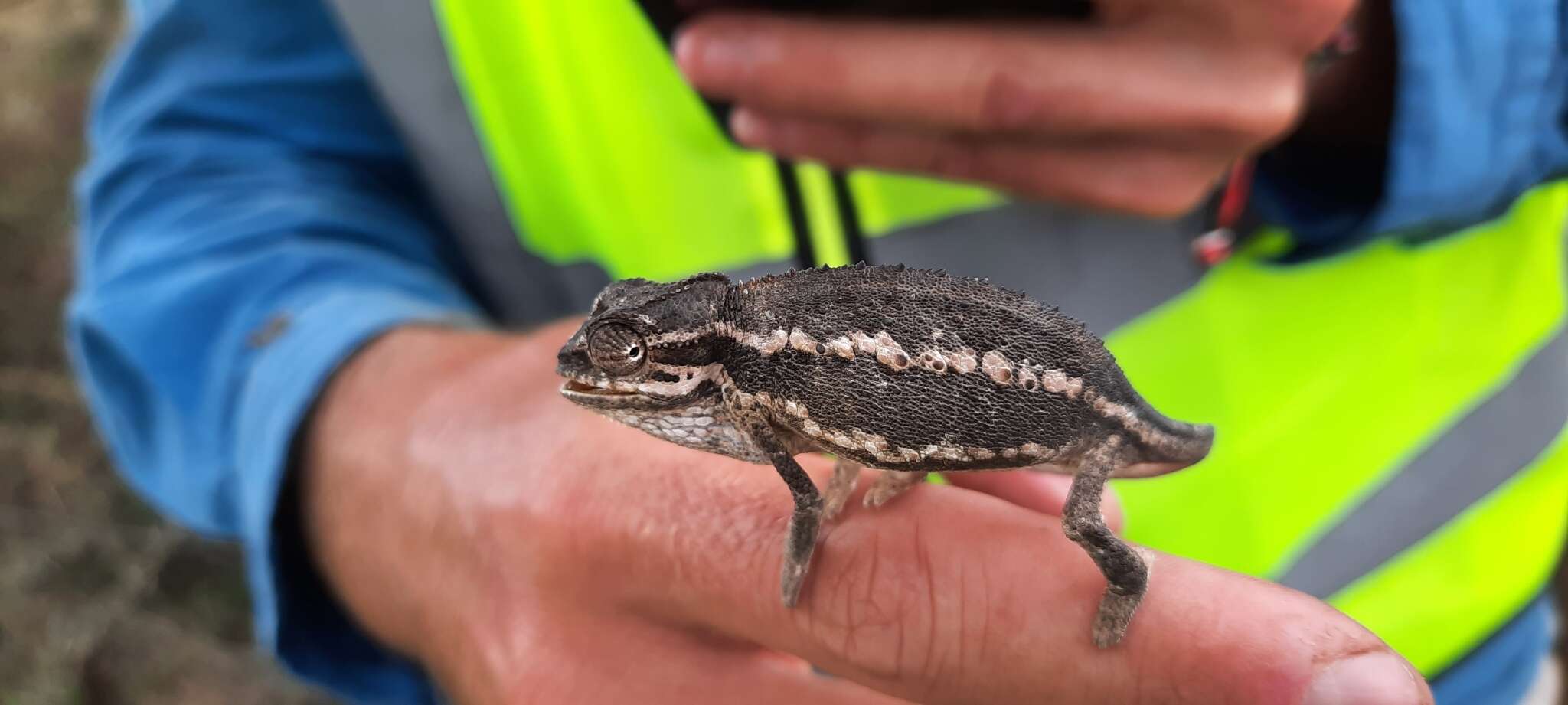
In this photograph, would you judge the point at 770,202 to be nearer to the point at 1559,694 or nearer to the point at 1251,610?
the point at 1251,610

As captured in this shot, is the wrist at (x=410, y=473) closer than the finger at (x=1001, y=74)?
No

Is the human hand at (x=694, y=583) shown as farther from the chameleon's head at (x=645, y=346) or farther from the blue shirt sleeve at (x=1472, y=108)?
the blue shirt sleeve at (x=1472, y=108)

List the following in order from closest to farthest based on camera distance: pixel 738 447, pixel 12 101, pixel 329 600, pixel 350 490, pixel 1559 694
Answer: pixel 738 447
pixel 350 490
pixel 329 600
pixel 1559 694
pixel 12 101

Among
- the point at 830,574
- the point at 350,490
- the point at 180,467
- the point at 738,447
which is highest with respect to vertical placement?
the point at 738,447

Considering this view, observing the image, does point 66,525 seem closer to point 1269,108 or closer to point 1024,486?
point 1024,486

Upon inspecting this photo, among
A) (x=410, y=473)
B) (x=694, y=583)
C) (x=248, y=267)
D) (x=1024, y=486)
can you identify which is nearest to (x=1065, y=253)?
(x=1024, y=486)

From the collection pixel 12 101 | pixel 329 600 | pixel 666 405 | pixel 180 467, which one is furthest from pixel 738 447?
pixel 12 101

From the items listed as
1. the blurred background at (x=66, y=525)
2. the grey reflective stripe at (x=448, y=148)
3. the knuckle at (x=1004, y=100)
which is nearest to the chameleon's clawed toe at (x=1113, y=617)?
the knuckle at (x=1004, y=100)
